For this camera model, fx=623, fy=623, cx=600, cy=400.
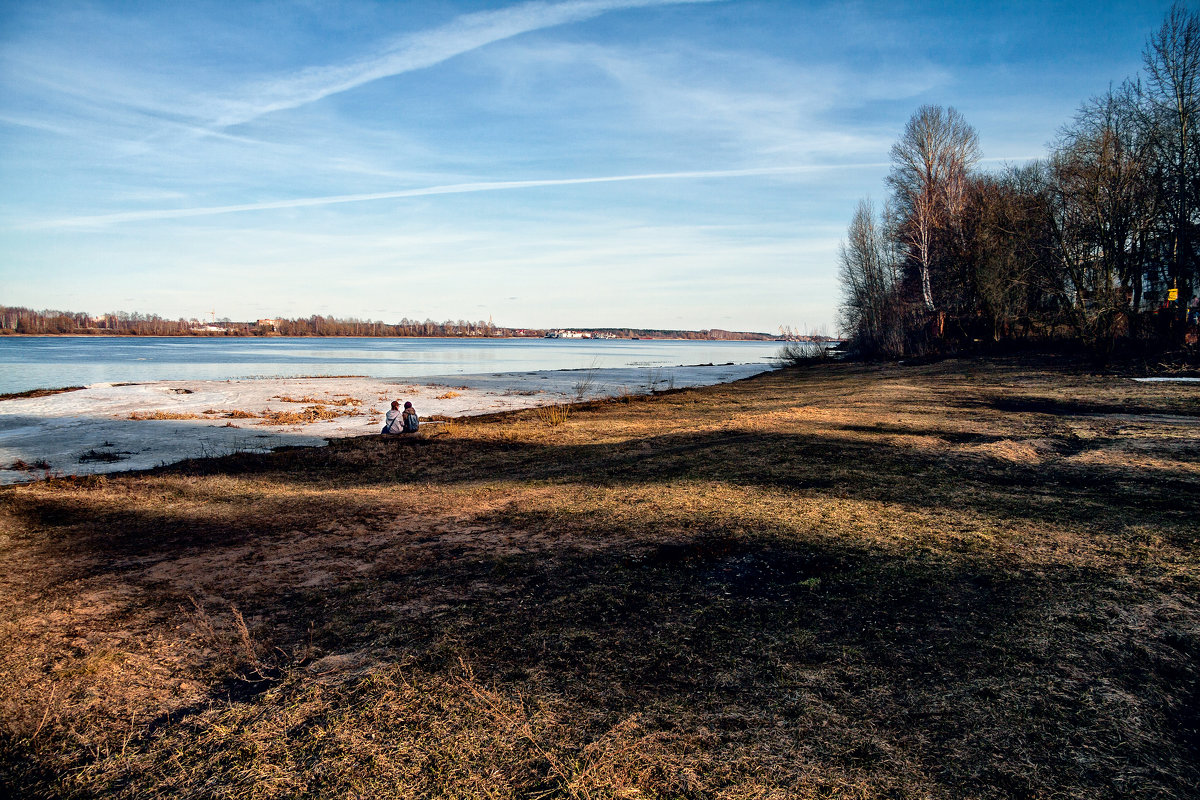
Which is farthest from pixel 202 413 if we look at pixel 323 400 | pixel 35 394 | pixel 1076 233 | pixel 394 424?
pixel 1076 233

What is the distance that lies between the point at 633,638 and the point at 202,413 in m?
18.2

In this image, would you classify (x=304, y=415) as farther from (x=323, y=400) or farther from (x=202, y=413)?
(x=323, y=400)

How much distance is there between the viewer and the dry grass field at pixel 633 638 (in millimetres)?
2400

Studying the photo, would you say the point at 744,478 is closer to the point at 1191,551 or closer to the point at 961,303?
the point at 1191,551

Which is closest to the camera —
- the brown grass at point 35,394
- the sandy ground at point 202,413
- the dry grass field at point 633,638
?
the dry grass field at point 633,638

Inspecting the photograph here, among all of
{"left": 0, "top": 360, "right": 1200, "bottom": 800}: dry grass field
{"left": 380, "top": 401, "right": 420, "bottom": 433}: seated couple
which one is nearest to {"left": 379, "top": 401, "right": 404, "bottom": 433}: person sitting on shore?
{"left": 380, "top": 401, "right": 420, "bottom": 433}: seated couple

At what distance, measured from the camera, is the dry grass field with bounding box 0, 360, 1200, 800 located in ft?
7.88

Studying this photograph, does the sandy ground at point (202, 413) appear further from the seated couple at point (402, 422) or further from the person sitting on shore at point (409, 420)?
the person sitting on shore at point (409, 420)

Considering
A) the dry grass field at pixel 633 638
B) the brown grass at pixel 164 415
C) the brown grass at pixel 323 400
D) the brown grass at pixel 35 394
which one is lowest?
the dry grass field at pixel 633 638

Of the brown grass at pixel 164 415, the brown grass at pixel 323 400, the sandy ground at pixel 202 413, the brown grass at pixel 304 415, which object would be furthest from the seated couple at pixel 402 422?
the brown grass at pixel 323 400

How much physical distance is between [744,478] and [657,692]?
4.70 metres

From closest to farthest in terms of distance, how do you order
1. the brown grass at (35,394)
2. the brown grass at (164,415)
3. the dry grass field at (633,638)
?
the dry grass field at (633,638)
the brown grass at (164,415)
the brown grass at (35,394)

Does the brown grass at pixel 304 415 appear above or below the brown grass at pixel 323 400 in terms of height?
below

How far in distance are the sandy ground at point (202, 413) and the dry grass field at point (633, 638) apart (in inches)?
173
